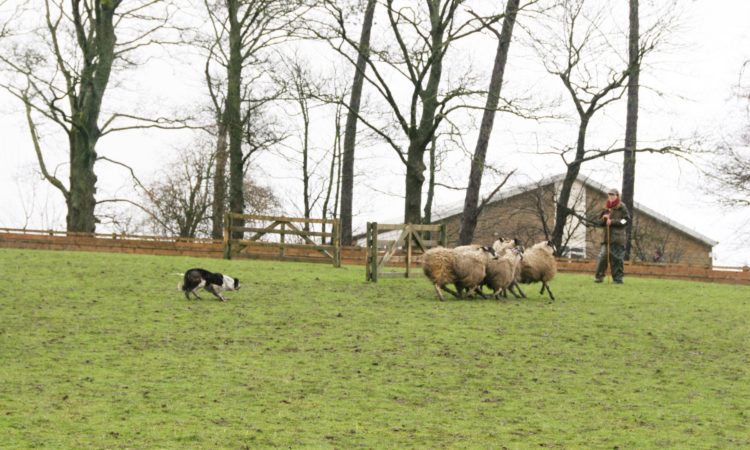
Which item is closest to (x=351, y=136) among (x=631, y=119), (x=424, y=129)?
(x=424, y=129)

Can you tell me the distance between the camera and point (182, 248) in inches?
1289

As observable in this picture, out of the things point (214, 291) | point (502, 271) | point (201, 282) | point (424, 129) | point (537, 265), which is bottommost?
point (214, 291)

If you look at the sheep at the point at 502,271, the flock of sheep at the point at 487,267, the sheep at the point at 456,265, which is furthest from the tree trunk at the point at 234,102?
the sheep at the point at 456,265

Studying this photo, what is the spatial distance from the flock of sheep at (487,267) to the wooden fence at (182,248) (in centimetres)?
1027

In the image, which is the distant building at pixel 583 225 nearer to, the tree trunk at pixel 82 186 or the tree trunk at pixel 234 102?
the tree trunk at pixel 234 102

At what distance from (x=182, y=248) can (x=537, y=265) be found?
50.7 feet

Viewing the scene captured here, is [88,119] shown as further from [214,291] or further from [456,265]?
[456,265]

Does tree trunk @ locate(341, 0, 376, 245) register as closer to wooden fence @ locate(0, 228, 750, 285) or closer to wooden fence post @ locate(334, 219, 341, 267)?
wooden fence @ locate(0, 228, 750, 285)

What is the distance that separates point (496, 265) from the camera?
19422mm

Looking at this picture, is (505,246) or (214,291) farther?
(505,246)

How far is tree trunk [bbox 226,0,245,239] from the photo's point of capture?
35438 mm

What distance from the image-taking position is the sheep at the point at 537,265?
792 inches

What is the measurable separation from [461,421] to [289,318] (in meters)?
6.97

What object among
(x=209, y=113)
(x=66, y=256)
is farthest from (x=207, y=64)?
(x=66, y=256)
